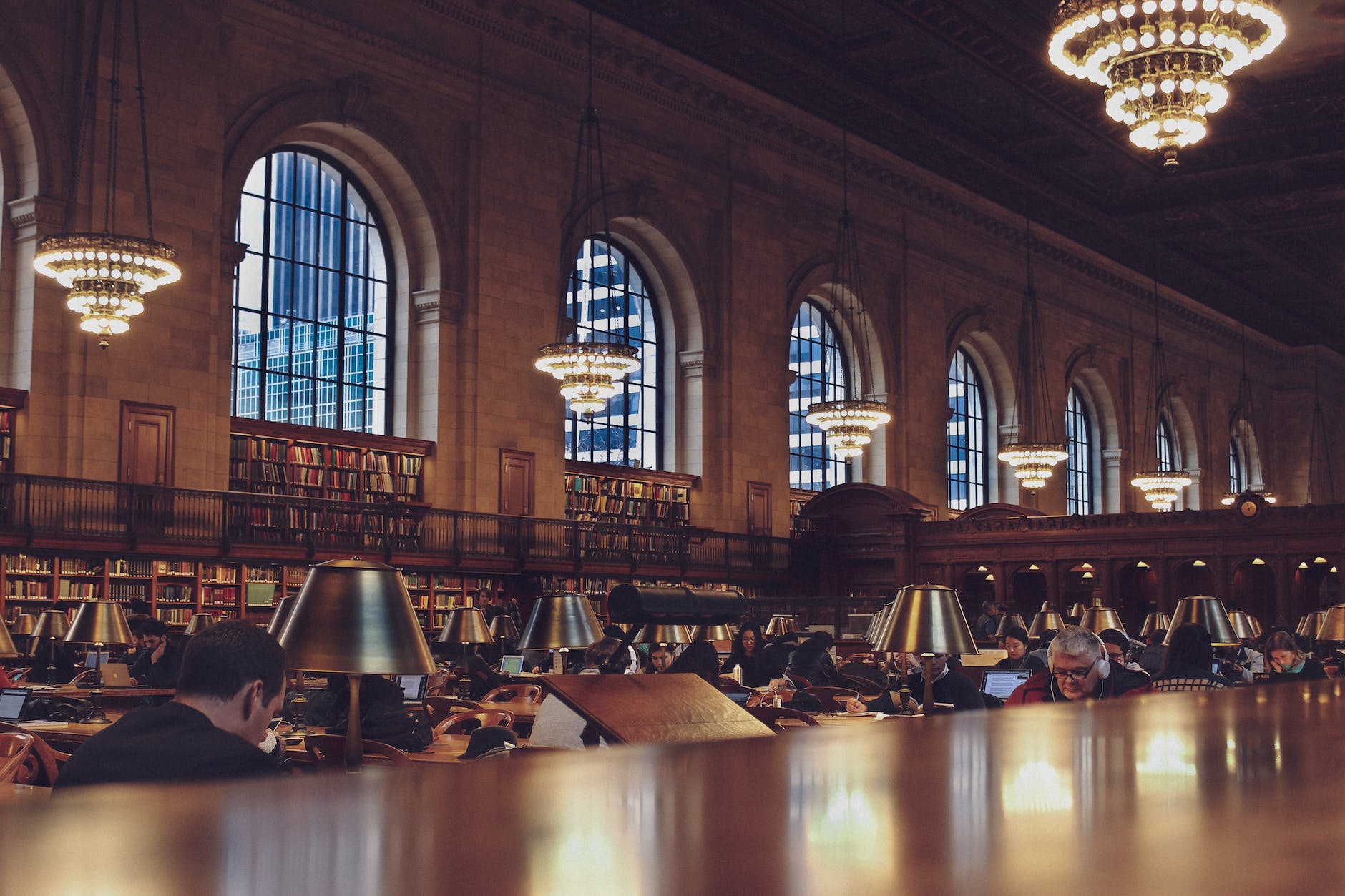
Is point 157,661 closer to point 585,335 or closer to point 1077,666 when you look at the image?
point 1077,666

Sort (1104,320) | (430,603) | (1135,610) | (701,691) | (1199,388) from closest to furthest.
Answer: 1. (701,691)
2. (430,603)
3. (1135,610)
4. (1104,320)
5. (1199,388)

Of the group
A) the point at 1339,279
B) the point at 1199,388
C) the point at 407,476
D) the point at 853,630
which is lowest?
the point at 853,630

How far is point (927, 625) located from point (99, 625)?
20.7 feet

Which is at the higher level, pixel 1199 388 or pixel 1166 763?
pixel 1199 388

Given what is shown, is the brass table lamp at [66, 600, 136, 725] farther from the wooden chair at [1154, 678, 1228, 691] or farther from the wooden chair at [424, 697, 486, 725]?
the wooden chair at [1154, 678, 1228, 691]

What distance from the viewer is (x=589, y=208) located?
19938 mm

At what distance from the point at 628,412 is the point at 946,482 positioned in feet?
25.7

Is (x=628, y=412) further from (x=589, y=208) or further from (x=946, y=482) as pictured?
(x=946, y=482)

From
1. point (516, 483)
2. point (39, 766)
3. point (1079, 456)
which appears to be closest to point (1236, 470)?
point (1079, 456)

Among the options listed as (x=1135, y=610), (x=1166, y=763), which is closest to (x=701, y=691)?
(x=1166, y=763)

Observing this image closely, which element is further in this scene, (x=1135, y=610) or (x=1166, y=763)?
(x=1135, y=610)

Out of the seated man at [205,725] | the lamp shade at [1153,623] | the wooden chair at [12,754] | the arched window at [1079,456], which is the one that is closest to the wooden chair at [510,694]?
the wooden chair at [12,754]

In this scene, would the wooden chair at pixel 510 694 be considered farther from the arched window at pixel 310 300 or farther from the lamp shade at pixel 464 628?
the arched window at pixel 310 300

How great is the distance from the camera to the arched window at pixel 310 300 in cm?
1741
